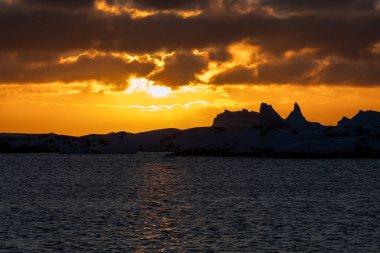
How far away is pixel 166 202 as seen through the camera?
82.0 meters

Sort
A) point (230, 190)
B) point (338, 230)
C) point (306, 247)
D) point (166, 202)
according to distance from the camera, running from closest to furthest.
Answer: point (306, 247)
point (338, 230)
point (166, 202)
point (230, 190)

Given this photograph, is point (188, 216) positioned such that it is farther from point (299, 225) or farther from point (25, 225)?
point (25, 225)

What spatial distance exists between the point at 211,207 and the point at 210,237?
958 inches

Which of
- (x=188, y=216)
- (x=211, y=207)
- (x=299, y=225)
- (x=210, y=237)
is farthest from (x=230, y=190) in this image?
(x=210, y=237)

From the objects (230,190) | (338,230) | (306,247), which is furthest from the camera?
(230,190)

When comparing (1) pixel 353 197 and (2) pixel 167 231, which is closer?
(2) pixel 167 231

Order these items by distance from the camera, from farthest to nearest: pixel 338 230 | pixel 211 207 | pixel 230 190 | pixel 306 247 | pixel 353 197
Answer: pixel 230 190 < pixel 353 197 < pixel 211 207 < pixel 338 230 < pixel 306 247

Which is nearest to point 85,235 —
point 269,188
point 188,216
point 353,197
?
point 188,216

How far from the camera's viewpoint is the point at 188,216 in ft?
214

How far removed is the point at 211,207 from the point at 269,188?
33.3 metres

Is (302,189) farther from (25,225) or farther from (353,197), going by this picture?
(25,225)

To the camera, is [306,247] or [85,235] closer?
[306,247]

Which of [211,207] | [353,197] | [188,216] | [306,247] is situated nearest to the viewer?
[306,247]

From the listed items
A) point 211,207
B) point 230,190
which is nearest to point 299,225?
point 211,207
